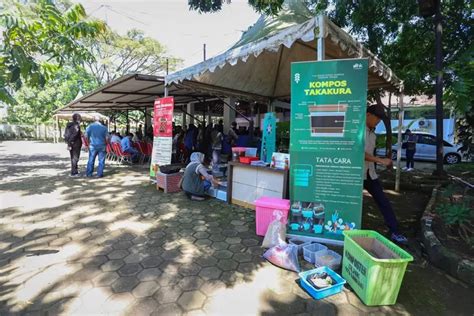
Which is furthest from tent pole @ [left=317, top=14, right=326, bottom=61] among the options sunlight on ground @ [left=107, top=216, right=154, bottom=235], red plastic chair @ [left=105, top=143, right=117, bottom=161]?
red plastic chair @ [left=105, top=143, right=117, bottom=161]

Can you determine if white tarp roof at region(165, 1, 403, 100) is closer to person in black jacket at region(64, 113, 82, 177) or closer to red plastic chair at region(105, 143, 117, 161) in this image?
person in black jacket at region(64, 113, 82, 177)

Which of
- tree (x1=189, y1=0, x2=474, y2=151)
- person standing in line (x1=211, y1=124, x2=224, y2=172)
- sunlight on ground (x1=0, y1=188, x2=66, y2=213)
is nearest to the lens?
sunlight on ground (x1=0, y1=188, x2=66, y2=213)

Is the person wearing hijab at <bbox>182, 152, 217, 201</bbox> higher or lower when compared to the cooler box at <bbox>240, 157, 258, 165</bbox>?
lower

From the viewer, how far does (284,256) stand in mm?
2727

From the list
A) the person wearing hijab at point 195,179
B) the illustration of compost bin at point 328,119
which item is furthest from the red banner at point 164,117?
the illustration of compost bin at point 328,119

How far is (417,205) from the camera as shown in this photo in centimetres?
502

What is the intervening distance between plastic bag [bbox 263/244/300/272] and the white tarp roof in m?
2.31

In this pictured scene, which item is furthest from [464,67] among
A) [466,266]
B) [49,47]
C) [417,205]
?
[49,47]

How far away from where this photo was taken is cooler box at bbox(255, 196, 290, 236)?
126 inches

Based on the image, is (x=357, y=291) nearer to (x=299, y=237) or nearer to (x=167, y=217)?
(x=299, y=237)

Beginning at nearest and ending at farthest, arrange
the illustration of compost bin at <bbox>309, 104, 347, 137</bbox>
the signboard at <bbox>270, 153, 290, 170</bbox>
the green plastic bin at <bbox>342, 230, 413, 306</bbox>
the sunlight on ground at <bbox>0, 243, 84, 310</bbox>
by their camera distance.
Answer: the green plastic bin at <bbox>342, 230, 413, 306</bbox> < the sunlight on ground at <bbox>0, 243, 84, 310</bbox> < the illustration of compost bin at <bbox>309, 104, 347, 137</bbox> < the signboard at <bbox>270, 153, 290, 170</bbox>

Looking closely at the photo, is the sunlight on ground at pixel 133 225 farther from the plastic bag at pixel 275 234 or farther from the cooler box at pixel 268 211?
→ the plastic bag at pixel 275 234

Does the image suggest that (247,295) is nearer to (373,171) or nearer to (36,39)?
(373,171)

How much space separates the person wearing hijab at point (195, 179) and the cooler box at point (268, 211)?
1.67 m
